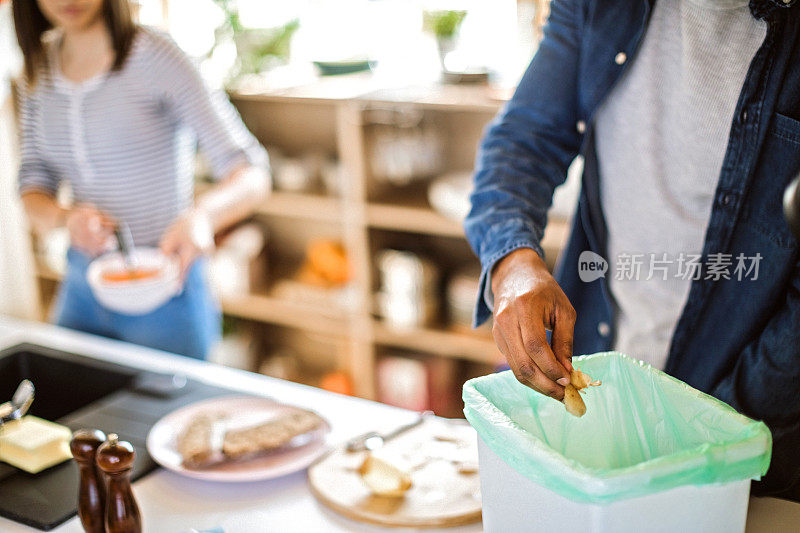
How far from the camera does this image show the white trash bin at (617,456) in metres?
0.68

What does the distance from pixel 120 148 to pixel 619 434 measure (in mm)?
1318

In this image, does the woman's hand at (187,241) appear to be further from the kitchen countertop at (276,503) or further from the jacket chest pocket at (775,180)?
the jacket chest pocket at (775,180)

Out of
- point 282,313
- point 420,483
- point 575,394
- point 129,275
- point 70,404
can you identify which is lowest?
point 282,313

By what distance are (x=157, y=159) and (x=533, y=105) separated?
0.98m

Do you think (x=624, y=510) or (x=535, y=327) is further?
(x=535, y=327)

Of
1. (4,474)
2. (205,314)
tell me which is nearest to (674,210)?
(4,474)

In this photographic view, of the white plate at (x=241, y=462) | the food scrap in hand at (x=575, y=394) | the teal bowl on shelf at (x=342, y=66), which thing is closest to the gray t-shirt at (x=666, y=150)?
the food scrap in hand at (x=575, y=394)

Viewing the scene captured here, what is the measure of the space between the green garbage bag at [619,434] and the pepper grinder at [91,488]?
457mm

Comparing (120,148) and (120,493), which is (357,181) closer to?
(120,148)

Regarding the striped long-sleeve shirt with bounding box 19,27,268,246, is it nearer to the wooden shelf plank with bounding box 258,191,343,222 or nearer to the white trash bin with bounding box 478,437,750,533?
the wooden shelf plank with bounding box 258,191,343,222

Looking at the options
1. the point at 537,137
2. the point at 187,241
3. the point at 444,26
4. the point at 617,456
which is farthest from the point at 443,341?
the point at 617,456

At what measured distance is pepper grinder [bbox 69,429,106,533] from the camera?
0.94 metres

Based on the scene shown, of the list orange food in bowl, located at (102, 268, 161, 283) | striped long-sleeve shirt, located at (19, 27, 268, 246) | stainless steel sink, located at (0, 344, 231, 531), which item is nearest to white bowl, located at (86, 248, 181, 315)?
orange food in bowl, located at (102, 268, 161, 283)

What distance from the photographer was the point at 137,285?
4.86 feet
